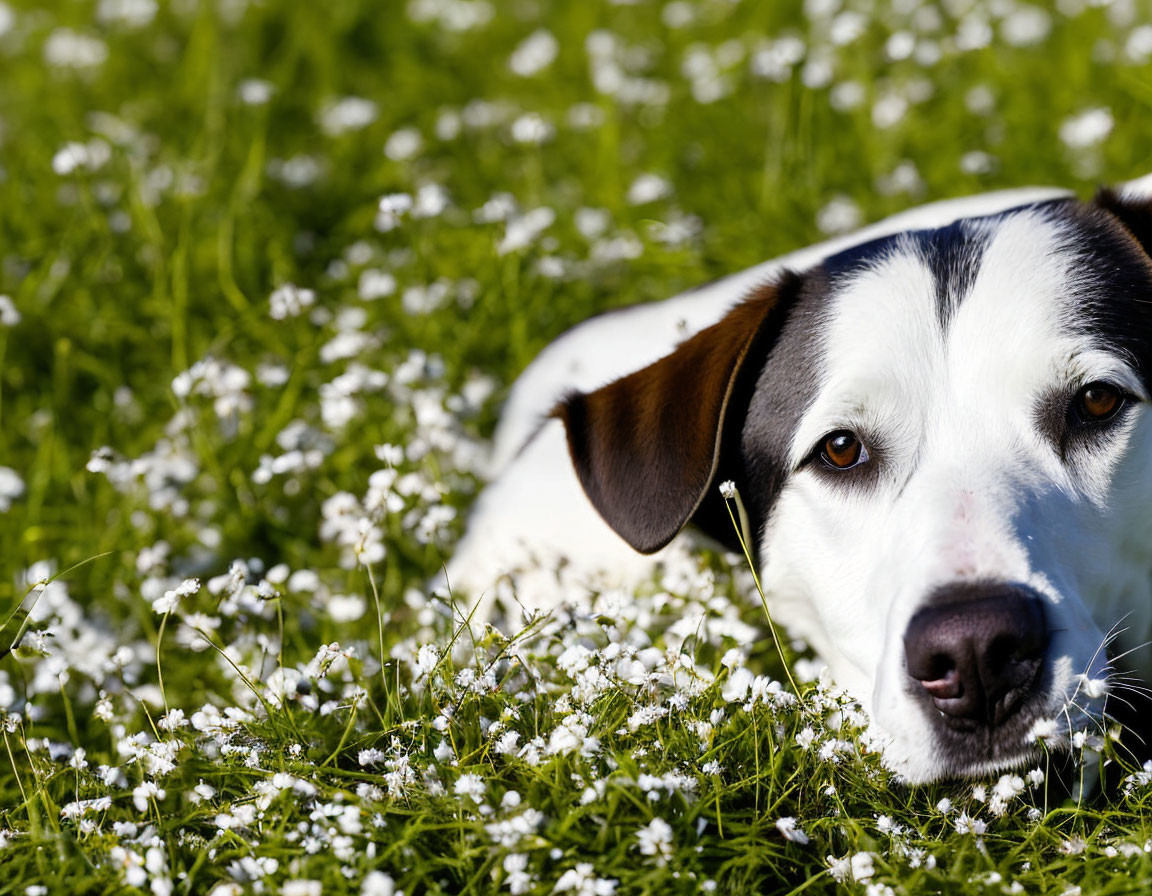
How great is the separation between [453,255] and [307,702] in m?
2.82

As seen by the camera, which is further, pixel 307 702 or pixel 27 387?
pixel 27 387

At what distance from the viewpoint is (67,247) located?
18.0 ft

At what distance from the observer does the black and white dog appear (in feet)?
9.33

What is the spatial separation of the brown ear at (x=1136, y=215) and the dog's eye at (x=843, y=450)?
1.01 meters

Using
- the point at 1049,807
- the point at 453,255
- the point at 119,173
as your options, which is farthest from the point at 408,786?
the point at 119,173

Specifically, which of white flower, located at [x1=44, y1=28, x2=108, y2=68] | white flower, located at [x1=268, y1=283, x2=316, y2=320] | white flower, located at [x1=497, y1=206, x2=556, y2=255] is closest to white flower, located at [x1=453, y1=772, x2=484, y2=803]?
white flower, located at [x1=268, y1=283, x2=316, y2=320]

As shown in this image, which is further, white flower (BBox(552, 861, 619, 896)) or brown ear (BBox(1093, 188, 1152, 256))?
brown ear (BBox(1093, 188, 1152, 256))

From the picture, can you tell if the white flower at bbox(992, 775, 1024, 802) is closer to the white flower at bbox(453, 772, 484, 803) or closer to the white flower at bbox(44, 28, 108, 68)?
the white flower at bbox(453, 772, 484, 803)

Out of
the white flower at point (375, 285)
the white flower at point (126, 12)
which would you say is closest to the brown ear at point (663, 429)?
the white flower at point (375, 285)

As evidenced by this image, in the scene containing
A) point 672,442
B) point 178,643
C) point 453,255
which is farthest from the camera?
point 453,255

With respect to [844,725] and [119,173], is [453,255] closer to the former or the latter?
[119,173]

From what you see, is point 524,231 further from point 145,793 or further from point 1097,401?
point 145,793

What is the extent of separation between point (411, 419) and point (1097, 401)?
8.06 ft

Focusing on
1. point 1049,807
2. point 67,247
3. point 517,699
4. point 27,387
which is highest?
point 67,247
